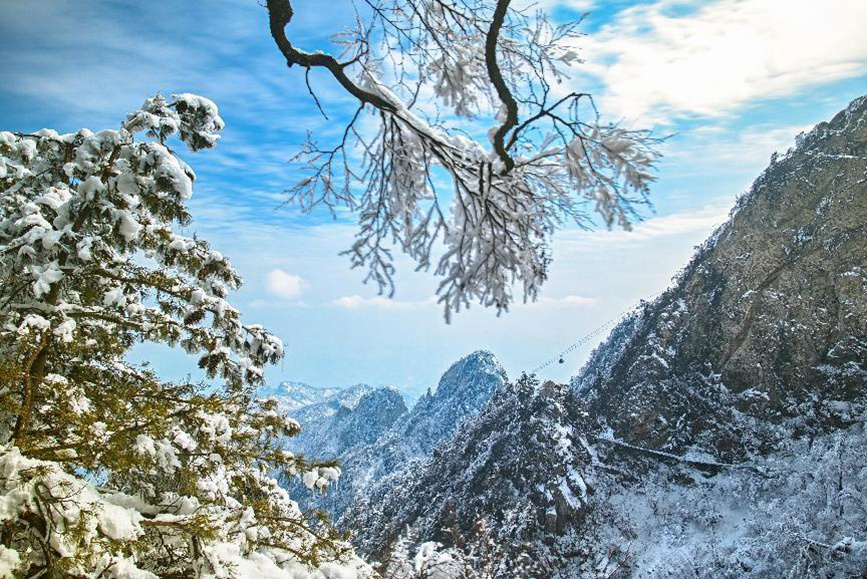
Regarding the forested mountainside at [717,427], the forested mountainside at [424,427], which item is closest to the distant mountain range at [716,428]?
the forested mountainside at [717,427]

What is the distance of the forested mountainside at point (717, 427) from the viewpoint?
113ft

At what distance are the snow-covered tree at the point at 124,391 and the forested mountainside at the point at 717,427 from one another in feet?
103

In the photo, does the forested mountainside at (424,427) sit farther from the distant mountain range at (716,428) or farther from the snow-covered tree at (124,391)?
the snow-covered tree at (124,391)

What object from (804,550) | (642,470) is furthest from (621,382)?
(804,550)

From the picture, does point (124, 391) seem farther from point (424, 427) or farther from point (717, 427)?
point (424, 427)

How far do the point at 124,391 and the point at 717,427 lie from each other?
2058 inches

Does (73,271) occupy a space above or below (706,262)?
below

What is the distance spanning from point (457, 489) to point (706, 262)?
3784 centimetres

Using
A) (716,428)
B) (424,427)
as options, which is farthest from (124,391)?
(424,427)

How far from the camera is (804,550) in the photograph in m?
24.3

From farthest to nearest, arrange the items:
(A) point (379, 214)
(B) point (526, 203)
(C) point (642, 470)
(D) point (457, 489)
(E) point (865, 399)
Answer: (D) point (457, 489), (C) point (642, 470), (E) point (865, 399), (A) point (379, 214), (B) point (526, 203)

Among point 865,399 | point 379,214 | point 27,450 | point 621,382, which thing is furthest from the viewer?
point 621,382

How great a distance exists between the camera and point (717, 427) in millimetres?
45438

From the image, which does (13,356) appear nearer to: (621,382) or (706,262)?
(621,382)
